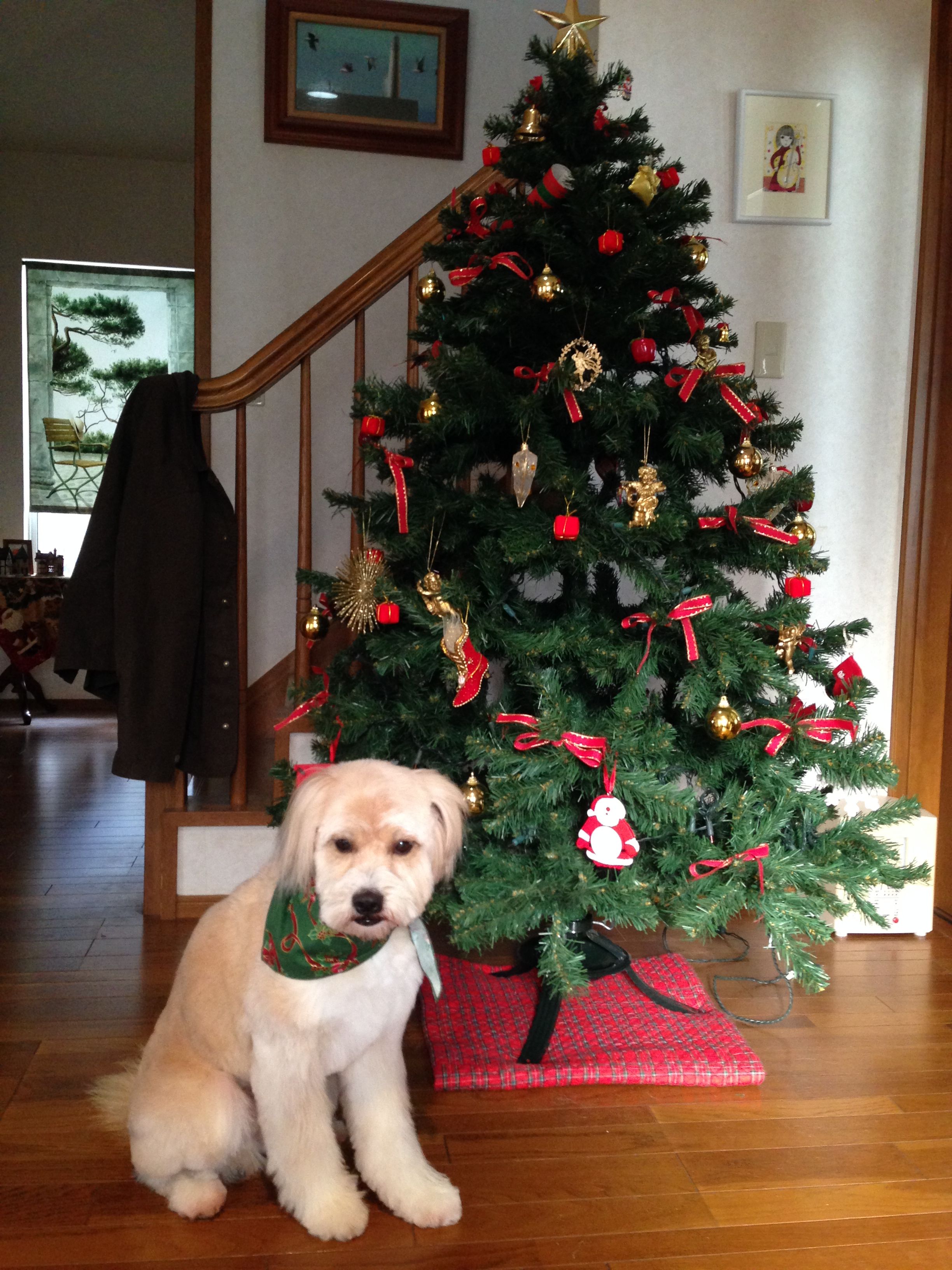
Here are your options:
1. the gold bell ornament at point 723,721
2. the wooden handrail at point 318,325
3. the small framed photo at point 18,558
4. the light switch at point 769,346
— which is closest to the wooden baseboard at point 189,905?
the wooden handrail at point 318,325

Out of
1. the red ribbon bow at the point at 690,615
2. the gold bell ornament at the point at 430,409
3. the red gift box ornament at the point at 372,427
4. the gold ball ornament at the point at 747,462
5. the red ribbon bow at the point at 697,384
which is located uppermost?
the red ribbon bow at the point at 697,384

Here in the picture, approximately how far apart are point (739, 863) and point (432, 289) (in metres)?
1.18

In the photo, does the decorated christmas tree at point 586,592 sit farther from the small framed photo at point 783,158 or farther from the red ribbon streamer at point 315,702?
the small framed photo at point 783,158

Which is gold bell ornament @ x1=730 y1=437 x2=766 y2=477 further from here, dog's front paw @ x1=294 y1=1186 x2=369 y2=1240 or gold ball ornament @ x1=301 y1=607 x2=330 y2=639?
dog's front paw @ x1=294 y1=1186 x2=369 y2=1240

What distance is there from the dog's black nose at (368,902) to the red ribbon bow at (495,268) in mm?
1080

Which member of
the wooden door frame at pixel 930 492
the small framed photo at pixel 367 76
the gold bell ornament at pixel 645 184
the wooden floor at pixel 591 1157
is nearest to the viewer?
the wooden floor at pixel 591 1157

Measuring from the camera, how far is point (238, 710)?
2.53 m

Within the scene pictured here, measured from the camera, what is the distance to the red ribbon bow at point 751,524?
1.75m

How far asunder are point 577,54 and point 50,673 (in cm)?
507

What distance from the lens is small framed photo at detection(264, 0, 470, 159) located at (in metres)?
3.17

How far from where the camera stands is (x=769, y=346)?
2.59 meters

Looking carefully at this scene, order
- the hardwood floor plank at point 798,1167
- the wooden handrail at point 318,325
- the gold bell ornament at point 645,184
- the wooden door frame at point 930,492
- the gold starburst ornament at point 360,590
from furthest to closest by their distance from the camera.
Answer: the wooden door frame at point 930,492 → the wooden handrail at point 318,325 → the gold starburst ornament at point 360,590 → the gold bell ornament at point 645,184 → the hardwood floor plank at point 798,1167

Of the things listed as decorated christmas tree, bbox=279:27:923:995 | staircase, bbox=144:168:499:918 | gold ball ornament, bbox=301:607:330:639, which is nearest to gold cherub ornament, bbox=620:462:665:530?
decorated christmas tree, bbox=279:27:923:995

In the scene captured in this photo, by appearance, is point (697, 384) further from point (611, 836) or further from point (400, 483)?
point (611, 836)
